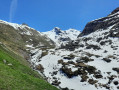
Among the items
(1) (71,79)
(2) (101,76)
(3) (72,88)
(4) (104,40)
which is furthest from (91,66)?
(4) (104,40)

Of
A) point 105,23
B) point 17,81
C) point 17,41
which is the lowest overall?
point 17,81

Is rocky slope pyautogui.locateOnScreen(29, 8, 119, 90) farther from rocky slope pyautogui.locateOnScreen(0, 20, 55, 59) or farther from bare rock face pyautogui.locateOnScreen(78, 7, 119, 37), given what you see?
bare rock face pyautogui.locateOnScreen(78, 7, 119, 37)

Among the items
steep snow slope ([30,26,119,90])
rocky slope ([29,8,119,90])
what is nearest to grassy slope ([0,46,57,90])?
rocky slope ([29,8,119,90])

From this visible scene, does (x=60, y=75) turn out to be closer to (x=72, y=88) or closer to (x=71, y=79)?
(x=71, y=79)

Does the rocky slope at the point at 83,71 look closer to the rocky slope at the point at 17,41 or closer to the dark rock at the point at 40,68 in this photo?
the dark rock at the point at 40,68

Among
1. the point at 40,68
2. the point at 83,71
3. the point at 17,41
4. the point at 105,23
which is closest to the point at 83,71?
the point at 83,71

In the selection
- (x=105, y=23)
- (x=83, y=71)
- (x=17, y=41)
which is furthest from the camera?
(x=17, y=41)

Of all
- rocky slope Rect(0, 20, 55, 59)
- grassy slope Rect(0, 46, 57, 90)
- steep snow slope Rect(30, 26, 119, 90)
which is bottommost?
grassy slope Rect(0, 46, 57, 90)

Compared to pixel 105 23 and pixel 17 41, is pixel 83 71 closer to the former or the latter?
pixel 105 23

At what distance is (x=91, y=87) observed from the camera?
4038cm

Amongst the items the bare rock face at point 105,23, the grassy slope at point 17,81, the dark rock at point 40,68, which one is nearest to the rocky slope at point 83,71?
the dark rock at point 40,68

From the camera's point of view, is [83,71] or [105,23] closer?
[83,71]

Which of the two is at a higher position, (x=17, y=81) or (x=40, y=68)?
(x=40, y=68)

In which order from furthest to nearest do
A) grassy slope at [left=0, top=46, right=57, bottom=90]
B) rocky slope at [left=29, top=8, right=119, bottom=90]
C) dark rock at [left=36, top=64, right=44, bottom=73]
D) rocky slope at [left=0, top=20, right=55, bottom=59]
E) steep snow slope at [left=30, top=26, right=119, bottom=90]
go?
rocky slope at [left=0, top=20, right=55, bottom=59] < dark rock at [left=36, top=64, right=44, bottom=73] < steep snow slope at [left=30, top=26, right=119, bottom=90] < rocky slope at [left=29, top=8, right=119, bottom=90] < grassy slope at [left=0, top=46, right=57, bottom=90]
